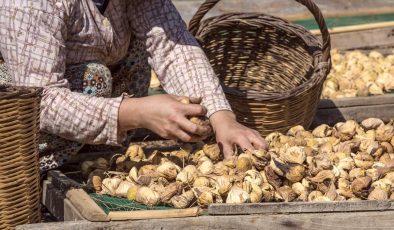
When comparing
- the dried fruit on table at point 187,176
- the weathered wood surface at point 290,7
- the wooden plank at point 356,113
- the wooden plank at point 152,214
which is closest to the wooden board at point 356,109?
the wooden plank at point 356,113

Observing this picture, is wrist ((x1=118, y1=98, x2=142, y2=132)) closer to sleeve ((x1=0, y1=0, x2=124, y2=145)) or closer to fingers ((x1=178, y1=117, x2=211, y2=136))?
sleeve ((x1=0, y1=0, x2=124, y2=145))

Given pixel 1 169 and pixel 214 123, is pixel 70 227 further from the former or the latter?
pixel 214 123

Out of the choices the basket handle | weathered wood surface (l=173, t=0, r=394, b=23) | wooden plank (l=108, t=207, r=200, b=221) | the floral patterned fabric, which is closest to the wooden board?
the basket handle

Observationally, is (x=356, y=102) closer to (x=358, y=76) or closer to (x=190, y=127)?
(x=358, y=76)

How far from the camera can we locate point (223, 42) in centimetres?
436

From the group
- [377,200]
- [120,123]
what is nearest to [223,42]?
[120,123]

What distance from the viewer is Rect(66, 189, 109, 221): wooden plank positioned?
2.55m

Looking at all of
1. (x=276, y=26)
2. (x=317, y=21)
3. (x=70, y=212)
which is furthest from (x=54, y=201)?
(x=276, y=26)

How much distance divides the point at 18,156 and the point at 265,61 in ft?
6.56

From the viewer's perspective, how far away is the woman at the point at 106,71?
291 cm

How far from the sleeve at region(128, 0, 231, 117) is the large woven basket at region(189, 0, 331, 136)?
382mm

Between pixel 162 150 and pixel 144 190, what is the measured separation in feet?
2.38

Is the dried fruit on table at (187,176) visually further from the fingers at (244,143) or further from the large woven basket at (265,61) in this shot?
the large woven basket at (265,61)

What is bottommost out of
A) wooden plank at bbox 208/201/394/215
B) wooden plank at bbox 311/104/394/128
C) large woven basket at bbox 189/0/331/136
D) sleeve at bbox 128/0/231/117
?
wooden plank at bbox 311/104/394/128
